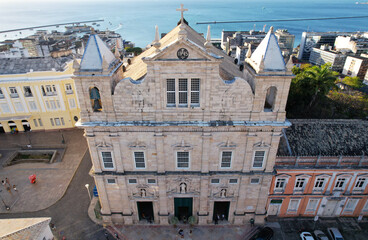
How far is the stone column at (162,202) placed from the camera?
28234mm

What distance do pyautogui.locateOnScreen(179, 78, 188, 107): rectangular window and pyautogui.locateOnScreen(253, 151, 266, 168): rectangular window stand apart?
32.7ft

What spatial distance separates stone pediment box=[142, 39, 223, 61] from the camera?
21.5 metres

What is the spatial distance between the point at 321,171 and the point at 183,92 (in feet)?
63.5

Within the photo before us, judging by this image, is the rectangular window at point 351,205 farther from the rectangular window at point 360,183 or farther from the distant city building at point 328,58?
the distant city building at point 328,58

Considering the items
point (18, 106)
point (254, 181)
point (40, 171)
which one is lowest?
point (40, 171)

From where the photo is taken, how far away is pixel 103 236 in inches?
1185

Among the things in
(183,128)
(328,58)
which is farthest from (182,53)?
(328,58)

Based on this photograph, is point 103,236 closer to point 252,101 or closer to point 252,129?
point 252,129

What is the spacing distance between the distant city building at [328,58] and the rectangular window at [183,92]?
334 ft

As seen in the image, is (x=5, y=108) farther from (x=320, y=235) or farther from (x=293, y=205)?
(x=320, y=235)

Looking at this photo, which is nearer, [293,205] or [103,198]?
[103,198]

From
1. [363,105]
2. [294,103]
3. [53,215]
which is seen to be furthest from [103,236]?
[363,105]

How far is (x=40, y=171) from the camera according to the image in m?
41.1

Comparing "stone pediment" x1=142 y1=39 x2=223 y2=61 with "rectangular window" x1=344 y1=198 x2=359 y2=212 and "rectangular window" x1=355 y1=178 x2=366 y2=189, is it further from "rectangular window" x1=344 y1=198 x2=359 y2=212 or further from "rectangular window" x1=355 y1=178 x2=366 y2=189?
"rectangular window" x1=344 y1=198 x2=359 y2=212
